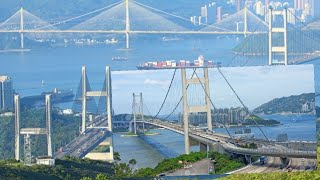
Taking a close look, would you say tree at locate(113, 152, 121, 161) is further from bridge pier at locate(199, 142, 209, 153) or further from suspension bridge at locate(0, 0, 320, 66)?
suspension bridge at locate(0, 0, 320, 66)

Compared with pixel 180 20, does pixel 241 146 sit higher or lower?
lower

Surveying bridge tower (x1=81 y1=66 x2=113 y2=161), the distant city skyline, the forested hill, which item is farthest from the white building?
the distant city skyline

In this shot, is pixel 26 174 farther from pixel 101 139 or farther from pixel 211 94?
pixel 211 94

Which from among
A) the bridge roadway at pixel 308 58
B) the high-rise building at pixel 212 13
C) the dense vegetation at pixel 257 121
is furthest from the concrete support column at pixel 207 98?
the bridge roadway at pixel 308 58

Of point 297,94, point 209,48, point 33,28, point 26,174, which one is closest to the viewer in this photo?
point 26,174

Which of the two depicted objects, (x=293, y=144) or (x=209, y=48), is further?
(x=209, y=48)

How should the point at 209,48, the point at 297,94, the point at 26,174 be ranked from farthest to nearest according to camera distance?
1. the point at 209,48
2. the point at 297,94
3. the point at 26,174

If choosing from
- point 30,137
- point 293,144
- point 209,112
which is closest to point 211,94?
point 209,112
